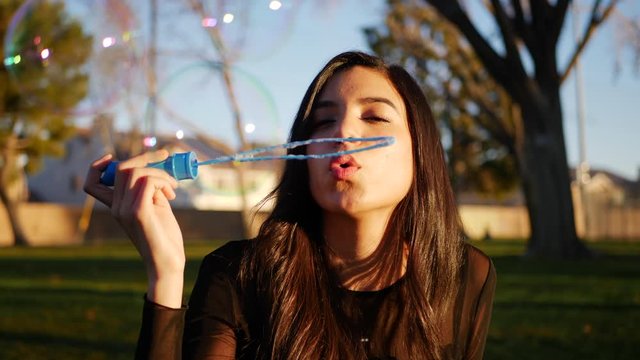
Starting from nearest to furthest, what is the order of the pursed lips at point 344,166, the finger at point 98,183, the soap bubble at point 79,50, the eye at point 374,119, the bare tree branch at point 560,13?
1. the finger at point 98,183
2. the pursed lips at point 344,166
3. the eye at point 374,119
4. the soap bubble at point 79,50
5. the bare tree branch at point 560,13

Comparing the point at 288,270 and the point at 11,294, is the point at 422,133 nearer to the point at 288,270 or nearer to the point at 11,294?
the point at 288,270

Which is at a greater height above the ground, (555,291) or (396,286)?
(396,286)

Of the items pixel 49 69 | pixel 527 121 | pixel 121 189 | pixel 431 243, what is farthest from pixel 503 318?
pixel 527 121

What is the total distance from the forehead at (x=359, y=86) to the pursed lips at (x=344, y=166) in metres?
0.19

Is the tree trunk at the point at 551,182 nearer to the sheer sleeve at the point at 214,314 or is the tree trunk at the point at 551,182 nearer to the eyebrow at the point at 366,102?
the eyebrow at the point at 366,102

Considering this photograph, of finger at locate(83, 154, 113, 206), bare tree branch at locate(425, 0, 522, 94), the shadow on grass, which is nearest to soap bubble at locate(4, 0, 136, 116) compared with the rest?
the shadow on grass

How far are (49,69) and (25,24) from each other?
42cm

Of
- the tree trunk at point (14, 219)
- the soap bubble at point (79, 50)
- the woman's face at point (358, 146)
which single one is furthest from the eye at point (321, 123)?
the tree trunk at point (14, 219)

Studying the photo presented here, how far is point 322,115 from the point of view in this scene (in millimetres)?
1873

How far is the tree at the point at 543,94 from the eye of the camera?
15.6 meters

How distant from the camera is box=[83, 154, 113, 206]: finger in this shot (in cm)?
156

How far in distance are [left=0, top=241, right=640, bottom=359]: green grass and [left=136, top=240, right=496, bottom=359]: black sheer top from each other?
3731 millimetres

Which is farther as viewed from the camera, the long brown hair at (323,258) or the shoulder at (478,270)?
the shoulder at (478,270)

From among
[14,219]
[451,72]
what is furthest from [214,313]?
[14,219]
